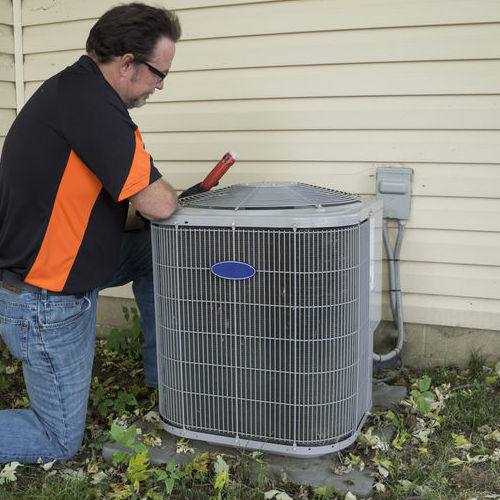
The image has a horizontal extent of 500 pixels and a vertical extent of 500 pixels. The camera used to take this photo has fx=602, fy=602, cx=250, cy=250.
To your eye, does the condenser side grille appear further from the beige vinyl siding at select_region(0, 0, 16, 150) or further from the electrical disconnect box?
the beige vinyl siding at select_region(0, 0, 16, 150)

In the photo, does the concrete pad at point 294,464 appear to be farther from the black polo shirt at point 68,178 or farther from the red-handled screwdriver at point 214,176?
the red-handled screwdriver at point 214,176

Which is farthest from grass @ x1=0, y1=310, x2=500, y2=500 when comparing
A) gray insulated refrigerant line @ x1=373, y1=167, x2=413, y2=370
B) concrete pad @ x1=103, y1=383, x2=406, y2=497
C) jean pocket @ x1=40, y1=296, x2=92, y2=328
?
jean pocket @ x1=40, y1=296, x2=92, y2=328

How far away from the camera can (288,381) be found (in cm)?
230

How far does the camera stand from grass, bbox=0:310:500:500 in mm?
2242

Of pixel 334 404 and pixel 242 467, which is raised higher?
pixel 334 404

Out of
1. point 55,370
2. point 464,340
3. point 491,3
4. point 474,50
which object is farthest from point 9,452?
point 491,3

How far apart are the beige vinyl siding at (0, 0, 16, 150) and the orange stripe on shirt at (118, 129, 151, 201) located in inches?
84.0

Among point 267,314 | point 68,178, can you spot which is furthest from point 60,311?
point 267,314

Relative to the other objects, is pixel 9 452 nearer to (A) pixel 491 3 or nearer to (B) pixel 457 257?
(B) pixel 457 257

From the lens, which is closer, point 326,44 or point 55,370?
point 55,370

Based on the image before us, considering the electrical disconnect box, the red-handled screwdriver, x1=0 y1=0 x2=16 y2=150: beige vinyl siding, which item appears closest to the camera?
the red-handled screwdriver

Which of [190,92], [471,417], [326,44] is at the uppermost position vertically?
[326,44]

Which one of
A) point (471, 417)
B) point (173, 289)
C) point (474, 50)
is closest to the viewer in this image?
point (173, 289)

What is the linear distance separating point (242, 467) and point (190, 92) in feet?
6.94
